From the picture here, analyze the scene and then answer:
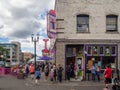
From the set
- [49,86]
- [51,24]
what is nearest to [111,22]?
[51,24]

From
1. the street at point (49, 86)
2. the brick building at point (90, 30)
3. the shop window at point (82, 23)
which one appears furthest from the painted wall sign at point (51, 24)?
the street at point (49, 86)

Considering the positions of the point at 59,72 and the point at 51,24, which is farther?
the point at 51,24

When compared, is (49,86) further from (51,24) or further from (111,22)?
(111,22)

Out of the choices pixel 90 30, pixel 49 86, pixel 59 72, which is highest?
pixel 90 30

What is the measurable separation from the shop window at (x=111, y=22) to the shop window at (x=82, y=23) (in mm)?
1938

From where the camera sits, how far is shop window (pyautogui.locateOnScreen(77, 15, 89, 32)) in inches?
1433

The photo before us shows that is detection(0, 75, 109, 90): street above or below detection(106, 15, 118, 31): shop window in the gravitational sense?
below

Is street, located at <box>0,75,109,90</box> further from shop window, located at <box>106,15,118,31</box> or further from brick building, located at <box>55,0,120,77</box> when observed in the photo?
shop window, located at <box>106,15,118,31</box>

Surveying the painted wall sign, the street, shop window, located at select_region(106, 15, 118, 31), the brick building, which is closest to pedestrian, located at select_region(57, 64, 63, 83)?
the street

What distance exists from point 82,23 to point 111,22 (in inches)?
110

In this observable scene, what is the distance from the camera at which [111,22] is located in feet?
120

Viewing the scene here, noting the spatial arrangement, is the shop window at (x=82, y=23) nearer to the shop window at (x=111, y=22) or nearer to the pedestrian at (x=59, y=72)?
the shop window at (x=111, y=22)

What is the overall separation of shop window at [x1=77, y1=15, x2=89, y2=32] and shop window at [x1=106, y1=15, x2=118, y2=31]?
1938 mm

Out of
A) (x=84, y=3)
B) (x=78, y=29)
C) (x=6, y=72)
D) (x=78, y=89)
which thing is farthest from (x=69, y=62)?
(x=6, y=72)
